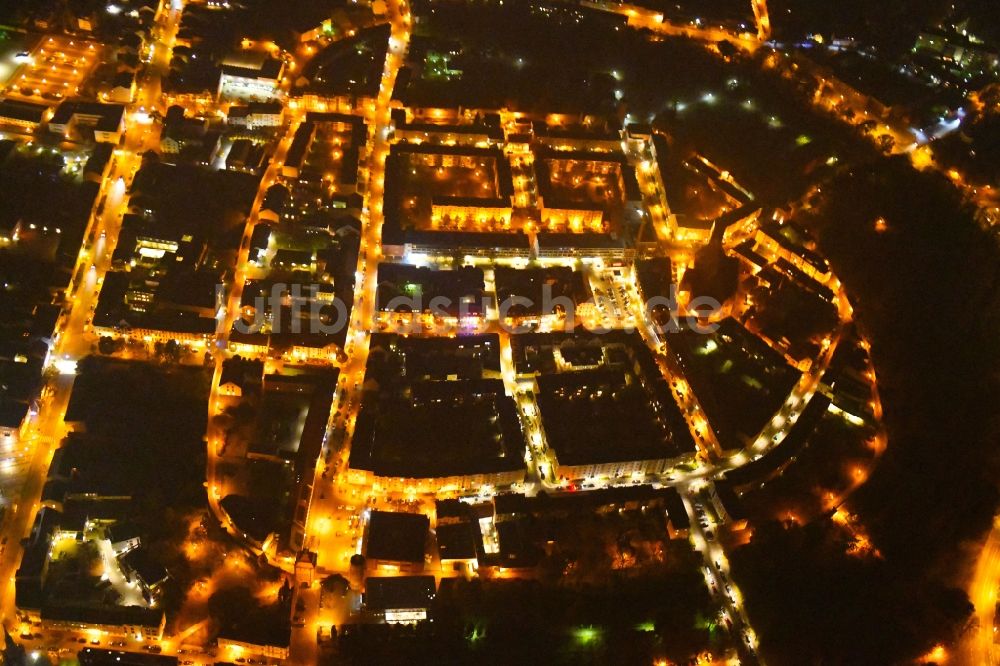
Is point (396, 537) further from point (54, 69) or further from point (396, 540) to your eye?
point (54, 69)

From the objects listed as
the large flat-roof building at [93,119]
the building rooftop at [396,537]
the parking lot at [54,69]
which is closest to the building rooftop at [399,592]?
the building rooftop at [396,537]

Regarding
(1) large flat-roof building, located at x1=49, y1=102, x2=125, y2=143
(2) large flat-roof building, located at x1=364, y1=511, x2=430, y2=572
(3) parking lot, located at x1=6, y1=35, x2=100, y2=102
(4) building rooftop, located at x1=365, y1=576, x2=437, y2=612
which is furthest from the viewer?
(3) parking lot, located at x1=6, y1=35, x2=100, y2=102

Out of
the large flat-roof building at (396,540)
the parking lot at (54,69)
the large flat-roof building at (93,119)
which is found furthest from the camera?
the parking lot at (54,69)

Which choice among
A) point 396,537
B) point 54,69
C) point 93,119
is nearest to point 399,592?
point 396,537

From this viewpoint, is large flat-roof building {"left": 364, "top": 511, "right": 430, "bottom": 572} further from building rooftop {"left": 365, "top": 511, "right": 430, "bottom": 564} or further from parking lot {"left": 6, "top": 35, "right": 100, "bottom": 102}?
parking lot {"left": 6, "top": 35, "right": 100, "bottom": 102}

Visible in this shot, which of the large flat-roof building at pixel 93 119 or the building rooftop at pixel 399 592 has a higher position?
the large flat-roof building at pixel 93 119

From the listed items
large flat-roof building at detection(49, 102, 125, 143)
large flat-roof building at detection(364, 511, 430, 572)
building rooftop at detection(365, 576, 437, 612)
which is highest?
large flat-roof building at detection(49, 102, 125, 143)

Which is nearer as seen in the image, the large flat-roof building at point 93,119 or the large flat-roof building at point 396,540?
the large flat-roof building at point 396,540

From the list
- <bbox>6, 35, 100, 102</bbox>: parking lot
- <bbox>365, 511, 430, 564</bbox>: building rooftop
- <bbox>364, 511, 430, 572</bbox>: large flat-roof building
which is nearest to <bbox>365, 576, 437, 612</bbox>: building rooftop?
<bbox>364, 511, 430, 572</bbox>: large flat-roof building

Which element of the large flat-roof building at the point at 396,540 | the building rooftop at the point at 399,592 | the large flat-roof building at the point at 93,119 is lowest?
the building rooftop at the point at 399,592

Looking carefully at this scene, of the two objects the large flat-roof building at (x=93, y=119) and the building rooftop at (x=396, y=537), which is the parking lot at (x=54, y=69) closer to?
the large flat-roof building at (x=93, y=119)
